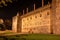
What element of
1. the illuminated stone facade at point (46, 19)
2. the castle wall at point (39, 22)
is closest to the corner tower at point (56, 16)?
the illuminated stone facade at point (46, 19)

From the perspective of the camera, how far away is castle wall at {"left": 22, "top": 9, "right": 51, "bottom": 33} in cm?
3138

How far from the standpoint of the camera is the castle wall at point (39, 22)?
31.4 meters

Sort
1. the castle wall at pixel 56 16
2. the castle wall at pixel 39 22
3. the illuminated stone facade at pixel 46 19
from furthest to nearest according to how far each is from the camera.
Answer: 1. the castle wall at pixel 39 22
2. the illuminated stone facade at pixel 46 19
3. the castle wall at pixel 56 16

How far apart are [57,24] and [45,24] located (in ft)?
12.0

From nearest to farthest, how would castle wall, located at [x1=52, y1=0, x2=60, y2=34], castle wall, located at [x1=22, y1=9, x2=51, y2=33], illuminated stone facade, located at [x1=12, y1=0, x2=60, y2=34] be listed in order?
castle wall, located at [x1=52, y1=0, x2=60, y2=34], illuminated stone facade, located at [x1=12, y1=0, x2=60, y2=34], castle wall, located at [x1=22, y1=9, x2=51, y2=33]

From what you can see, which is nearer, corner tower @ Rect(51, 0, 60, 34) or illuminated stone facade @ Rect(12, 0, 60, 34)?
corner tower @ Rect(51, 0, 60, 34)

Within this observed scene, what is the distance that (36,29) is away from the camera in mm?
36719

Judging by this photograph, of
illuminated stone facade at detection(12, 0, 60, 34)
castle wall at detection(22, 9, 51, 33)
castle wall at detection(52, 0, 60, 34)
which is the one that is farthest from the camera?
castle wall at detection(22, 9, 51, 33)

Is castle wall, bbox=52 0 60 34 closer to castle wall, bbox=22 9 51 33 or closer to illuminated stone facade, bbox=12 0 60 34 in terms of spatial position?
illuminated stone facade, bbox=12 0 60 34

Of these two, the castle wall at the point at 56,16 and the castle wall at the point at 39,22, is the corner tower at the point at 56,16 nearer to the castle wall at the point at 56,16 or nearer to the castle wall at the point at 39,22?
the castle wall at the point at 56,16

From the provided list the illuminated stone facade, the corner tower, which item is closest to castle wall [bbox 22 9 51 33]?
the illuminated stone facade

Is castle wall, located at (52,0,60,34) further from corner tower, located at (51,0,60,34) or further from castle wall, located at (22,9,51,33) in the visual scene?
castle wall, located at (22,9,51,33)

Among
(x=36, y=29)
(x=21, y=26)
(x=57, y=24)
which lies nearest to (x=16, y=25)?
(x=21, y=26)

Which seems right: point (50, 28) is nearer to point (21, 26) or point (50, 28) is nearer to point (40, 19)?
point (40, 19)
